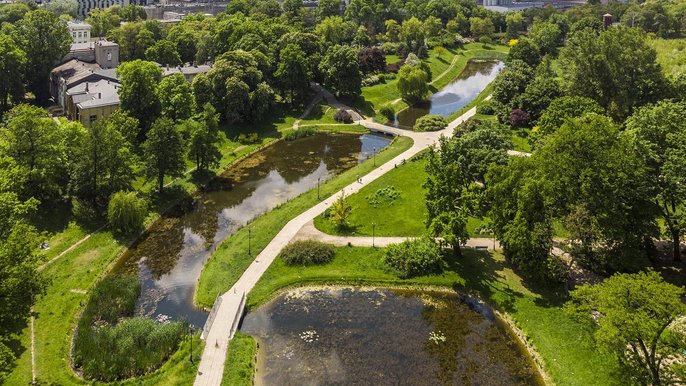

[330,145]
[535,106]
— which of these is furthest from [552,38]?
[330,145]

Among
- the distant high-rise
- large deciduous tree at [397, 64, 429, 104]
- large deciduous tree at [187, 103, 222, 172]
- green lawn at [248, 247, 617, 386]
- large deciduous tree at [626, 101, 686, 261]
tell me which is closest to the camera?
green lawn at [248, 247, 617, 386]

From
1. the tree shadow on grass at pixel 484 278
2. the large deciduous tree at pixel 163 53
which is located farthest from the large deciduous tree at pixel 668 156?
the large deciduous tree at pixel 163 53

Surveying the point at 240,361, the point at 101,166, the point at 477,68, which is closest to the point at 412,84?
the point at 477,68

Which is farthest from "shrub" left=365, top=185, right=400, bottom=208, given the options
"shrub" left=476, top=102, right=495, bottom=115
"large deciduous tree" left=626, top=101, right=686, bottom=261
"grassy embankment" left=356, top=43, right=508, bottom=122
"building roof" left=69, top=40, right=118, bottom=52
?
"building roof" left=69, top=40, right=118, bottom=52

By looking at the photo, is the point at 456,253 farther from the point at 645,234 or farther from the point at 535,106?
the point at 535,106

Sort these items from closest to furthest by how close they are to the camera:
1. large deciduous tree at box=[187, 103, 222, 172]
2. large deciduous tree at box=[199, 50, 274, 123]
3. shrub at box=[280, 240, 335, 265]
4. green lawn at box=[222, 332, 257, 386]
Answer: green lawn at box=[222, 332, 257, 386] < shrub at box=[280, 240, 335, 265] < large deciduous tree at box=[187, 103, 222, 172] < large deciduous tree at box=[199, 50, 274, 123]

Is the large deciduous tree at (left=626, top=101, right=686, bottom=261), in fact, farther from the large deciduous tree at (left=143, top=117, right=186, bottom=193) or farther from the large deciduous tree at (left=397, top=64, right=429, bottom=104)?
the large deciduous tree at (left=397, top=64, right=429, bottom=104)

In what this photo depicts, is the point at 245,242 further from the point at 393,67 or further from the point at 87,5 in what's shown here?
the point at 87,5
